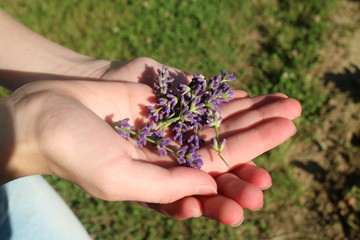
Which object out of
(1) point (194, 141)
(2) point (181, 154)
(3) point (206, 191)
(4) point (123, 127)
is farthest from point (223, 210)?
(4) point (123, 127)

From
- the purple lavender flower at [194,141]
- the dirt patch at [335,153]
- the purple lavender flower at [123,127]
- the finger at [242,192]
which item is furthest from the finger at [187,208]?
the dirt patch at [335,153]

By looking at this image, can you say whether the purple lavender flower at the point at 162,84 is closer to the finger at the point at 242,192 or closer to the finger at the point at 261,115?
the finger at the point at 261,115

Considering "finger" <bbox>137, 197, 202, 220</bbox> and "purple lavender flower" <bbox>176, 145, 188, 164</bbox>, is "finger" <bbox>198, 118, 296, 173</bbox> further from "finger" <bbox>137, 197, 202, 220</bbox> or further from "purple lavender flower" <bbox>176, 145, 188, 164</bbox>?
"finger" <bbox>137, 197, 202, 220</bbox>

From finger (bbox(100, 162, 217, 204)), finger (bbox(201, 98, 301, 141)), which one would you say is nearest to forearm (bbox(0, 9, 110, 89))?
finger (bbox(201, 98, 301, 141))

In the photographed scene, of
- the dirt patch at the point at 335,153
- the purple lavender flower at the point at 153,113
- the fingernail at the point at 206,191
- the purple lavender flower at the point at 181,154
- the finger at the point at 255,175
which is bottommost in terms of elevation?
the dirt patch at the point at 335,153

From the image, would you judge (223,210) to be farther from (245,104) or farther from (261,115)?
(245,104)

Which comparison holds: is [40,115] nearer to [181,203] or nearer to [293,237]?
[181,203]

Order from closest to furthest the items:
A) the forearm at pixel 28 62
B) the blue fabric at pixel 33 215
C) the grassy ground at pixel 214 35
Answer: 1. the blue fabric at pixel 33 215
2. the forearm at pixel 28 62
3. the grassy ground at pixel 214 35
